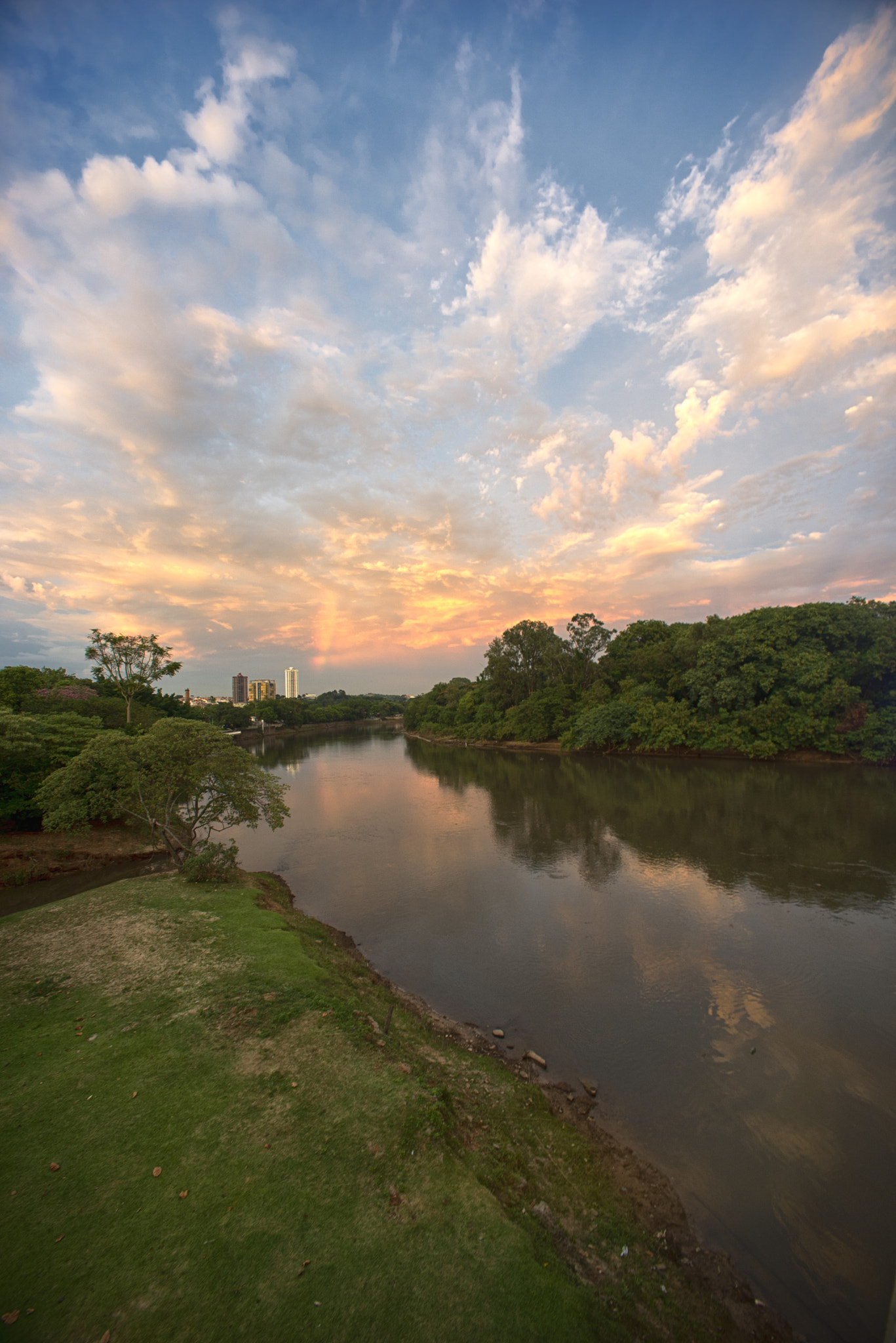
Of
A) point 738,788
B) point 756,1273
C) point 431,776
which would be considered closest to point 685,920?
point 756,1273

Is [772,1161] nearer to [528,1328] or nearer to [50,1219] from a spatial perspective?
[528,1328]

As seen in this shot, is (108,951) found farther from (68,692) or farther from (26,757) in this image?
(68,692)

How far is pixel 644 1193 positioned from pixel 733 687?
143 ft

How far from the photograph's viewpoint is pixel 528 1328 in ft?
13.2

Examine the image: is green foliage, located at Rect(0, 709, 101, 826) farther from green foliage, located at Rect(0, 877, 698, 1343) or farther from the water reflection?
the water reflection

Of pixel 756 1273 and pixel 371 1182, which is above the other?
pixel 371 1182

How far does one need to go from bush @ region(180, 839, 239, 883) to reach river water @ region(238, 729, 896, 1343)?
2.91 meters

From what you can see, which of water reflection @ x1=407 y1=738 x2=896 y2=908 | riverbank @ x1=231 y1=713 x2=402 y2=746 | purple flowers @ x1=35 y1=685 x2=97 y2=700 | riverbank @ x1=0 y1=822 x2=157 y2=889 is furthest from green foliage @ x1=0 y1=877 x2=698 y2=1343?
riverbank @ x1=231 y1=713 x2=402 y2=746

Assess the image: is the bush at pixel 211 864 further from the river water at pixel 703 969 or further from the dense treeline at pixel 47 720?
the dense treeline at pixel 47 720

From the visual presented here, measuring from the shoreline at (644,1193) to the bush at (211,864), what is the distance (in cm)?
764

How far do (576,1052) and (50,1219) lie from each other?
7.85m

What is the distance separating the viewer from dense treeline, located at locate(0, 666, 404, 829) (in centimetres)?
1745

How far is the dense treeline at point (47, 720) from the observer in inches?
687

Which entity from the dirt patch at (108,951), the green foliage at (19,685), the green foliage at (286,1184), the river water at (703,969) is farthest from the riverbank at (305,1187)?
the green foliage at (19,685)
